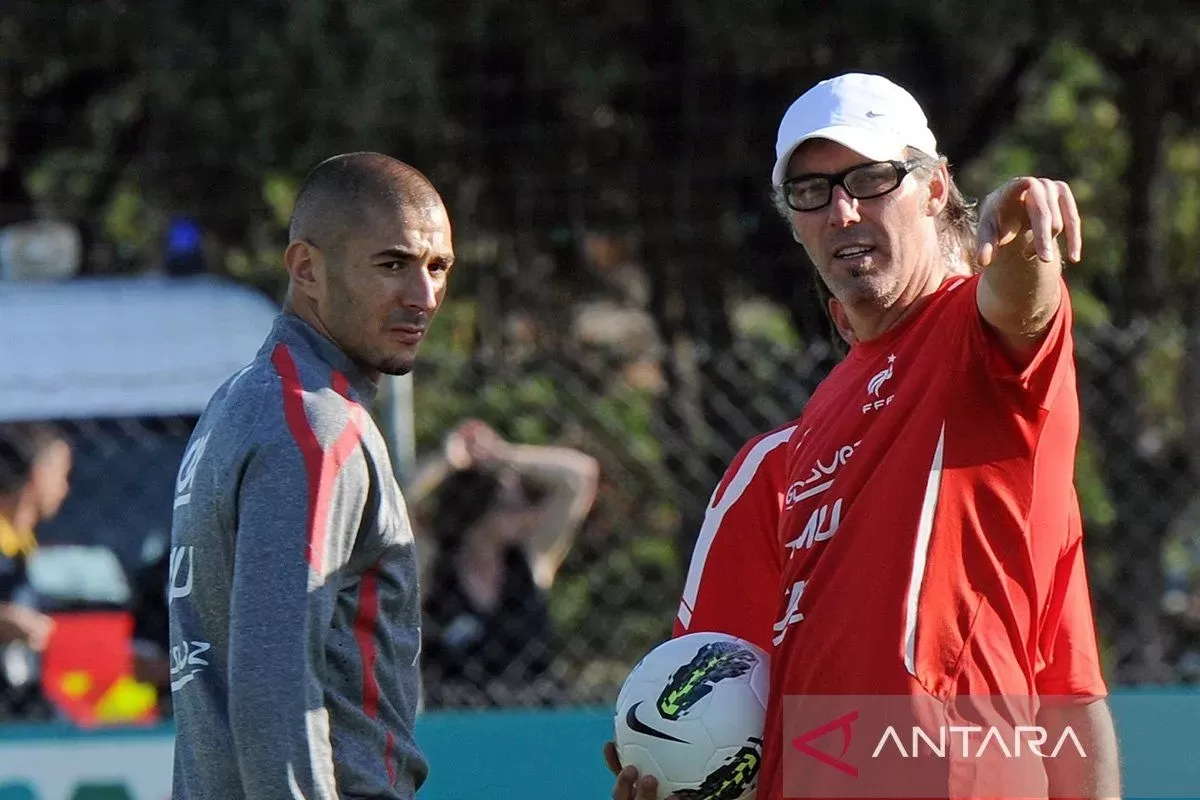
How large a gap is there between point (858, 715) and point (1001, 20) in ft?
16.1

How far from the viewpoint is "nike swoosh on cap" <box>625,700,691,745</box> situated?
2.88 m

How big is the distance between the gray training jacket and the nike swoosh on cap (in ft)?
1.17

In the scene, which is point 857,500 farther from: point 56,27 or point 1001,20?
point 56,27

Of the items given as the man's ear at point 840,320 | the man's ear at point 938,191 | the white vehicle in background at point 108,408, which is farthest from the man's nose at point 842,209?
the white vehicle in background at point 108,408

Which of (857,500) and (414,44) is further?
(414,44)

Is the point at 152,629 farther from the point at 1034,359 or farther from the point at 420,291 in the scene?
the point at 1034,359

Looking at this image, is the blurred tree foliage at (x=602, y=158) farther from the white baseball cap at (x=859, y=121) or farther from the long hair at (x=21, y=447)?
the white baseball cap at (x=859, y=121)

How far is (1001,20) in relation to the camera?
22.8ft

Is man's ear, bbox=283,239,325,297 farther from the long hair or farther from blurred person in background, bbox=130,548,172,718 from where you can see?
the long hair

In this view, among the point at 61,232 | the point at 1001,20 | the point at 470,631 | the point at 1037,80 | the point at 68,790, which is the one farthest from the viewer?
the point at 1037,80

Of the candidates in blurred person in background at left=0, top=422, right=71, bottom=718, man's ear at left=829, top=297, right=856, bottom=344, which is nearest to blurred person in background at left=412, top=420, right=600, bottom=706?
blurred person in background at left=0, top=422, right=71, bottom=718

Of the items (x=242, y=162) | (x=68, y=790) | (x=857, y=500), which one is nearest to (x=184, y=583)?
(x=857, y=500)

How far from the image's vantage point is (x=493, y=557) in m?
6.45

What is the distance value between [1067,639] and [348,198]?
1397 millimetres
